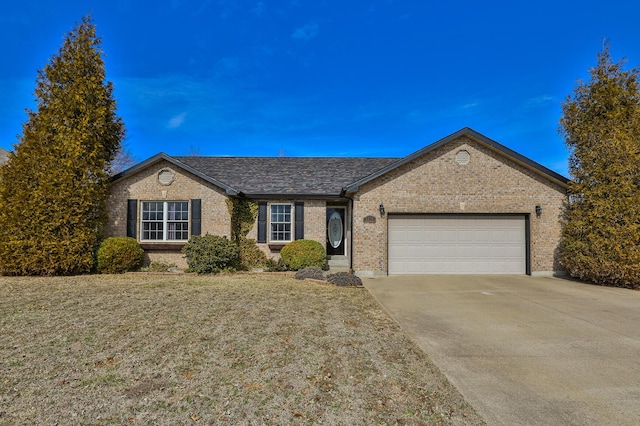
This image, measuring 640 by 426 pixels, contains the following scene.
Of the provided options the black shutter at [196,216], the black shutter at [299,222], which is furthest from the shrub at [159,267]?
the black shutter at [299,222]

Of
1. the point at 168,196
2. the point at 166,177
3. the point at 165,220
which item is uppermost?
the point at 166,177

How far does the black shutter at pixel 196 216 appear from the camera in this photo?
13094 millimetres

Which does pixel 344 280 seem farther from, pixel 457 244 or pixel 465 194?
pixel 465 194

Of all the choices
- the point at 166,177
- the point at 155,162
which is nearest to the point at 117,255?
the point at 166,177

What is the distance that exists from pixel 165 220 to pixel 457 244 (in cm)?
1126

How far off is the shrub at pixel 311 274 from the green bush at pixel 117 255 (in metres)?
6.26

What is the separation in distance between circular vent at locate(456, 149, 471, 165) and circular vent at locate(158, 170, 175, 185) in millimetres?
10988

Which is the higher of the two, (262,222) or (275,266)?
(262,222)

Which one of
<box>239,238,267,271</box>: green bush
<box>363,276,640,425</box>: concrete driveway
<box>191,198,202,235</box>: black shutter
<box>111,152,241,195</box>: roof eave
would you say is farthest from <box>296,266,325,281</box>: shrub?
<box>191,198,202,235</box>: black shutter

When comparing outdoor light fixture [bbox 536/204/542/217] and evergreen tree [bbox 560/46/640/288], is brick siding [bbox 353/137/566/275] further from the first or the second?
evergreen tree [bbox 560/46/640/288]

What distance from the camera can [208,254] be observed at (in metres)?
12.1

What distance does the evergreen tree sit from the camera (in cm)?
1007

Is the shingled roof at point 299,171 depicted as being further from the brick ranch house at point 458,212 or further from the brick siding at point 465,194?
the brick siding at point 465,194

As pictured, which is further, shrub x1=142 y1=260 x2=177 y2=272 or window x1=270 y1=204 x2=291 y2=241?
window x1=270 y1=204 x2=291 y2=241
